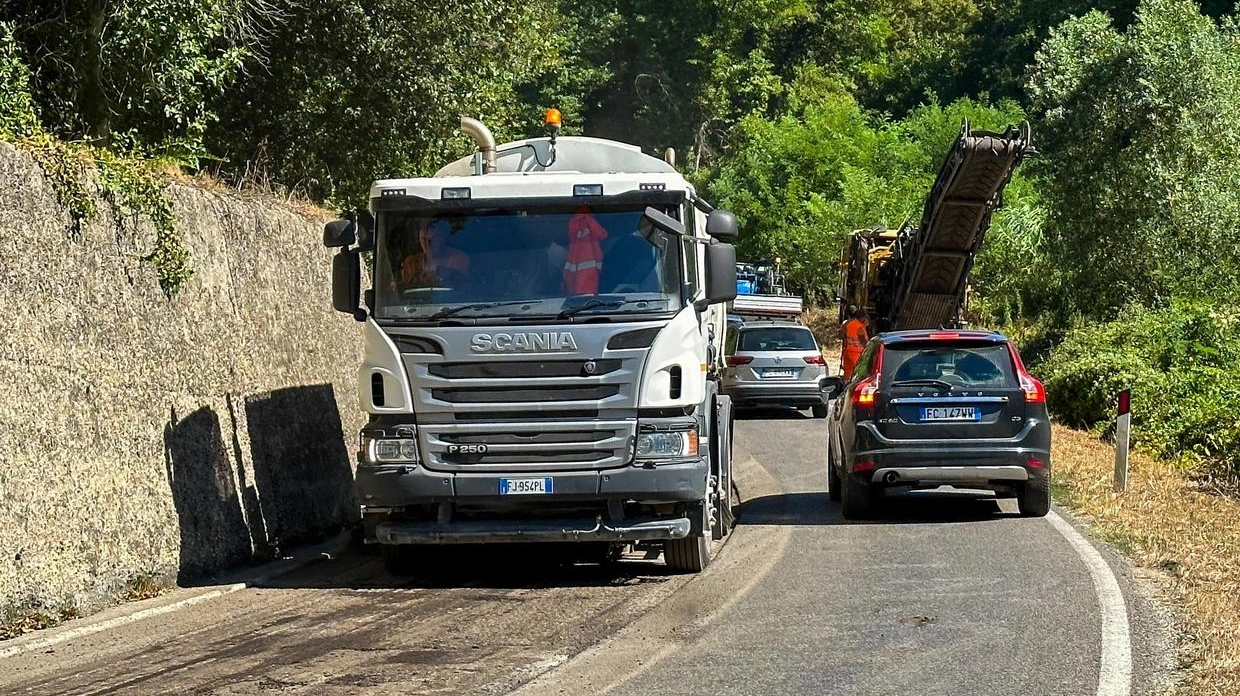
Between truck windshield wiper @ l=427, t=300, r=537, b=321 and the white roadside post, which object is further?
the white roadside post

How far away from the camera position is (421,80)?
23.9 metres

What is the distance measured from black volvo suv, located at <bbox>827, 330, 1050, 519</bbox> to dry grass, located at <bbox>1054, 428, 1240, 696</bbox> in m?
0.96

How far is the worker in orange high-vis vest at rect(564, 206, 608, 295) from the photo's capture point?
11.2 m

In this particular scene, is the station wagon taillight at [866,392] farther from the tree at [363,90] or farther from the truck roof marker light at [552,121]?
the tree at [363,90]

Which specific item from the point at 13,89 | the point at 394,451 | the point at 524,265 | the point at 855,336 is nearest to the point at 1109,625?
the point at 524,265

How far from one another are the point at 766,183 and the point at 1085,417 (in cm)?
3386

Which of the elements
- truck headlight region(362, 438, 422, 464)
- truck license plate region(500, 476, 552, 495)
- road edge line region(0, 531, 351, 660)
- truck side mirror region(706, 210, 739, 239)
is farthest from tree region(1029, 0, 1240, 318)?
truck headlight region(362, 438, 422, 464)

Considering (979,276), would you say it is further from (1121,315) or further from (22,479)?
(22,479)

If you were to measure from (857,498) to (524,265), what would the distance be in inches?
185

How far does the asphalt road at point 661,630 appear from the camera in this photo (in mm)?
7914

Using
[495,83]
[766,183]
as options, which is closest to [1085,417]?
[495,83]

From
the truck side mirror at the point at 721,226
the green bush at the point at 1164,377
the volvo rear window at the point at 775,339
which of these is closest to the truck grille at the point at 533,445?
the truck side mirror at the point at 721,226

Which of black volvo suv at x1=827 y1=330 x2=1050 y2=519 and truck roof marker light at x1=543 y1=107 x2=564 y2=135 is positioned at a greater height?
truck roof marker light at x1=543 y1=107 x2=564 y2=135

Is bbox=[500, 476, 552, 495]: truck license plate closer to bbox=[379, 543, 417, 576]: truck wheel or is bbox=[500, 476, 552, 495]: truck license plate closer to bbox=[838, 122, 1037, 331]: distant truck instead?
bbox=[379, 543, 417, 576]: truck wheel
